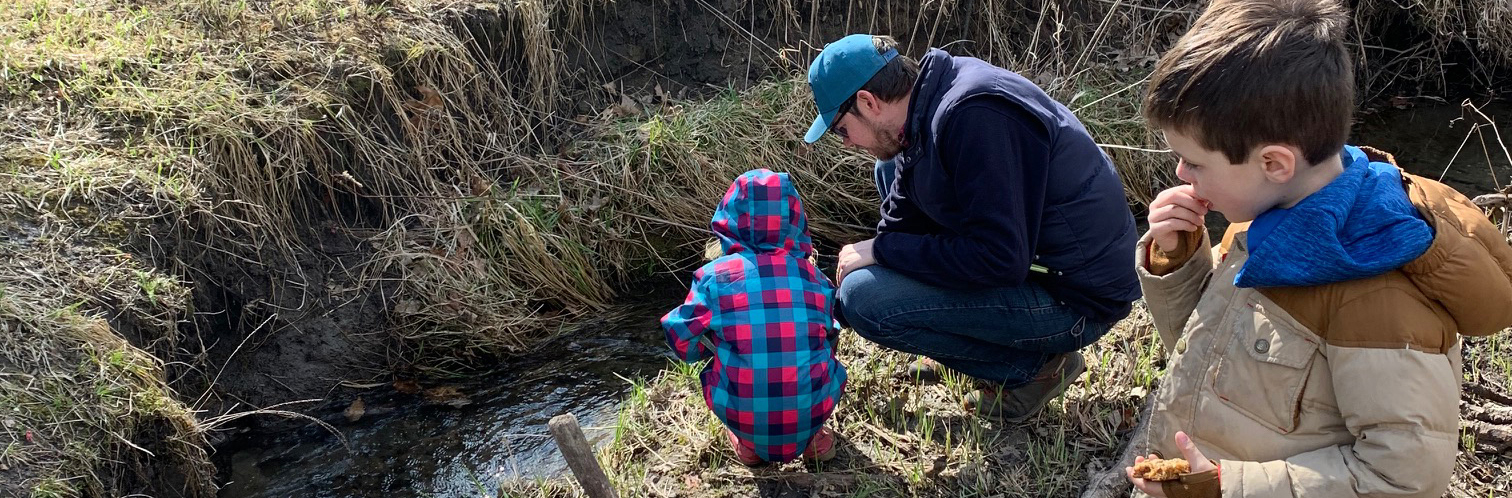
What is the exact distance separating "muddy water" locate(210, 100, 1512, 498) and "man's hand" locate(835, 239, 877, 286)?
4.26ft

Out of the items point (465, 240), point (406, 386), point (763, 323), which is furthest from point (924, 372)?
point (465, 240)

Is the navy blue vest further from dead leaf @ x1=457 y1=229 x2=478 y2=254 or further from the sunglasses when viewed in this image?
dead leaf @ x1=457 y1=229 x2=478 y2=254

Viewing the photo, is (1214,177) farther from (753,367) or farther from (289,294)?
(289,294)

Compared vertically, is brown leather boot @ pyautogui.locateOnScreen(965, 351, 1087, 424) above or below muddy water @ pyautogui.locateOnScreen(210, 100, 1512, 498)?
above

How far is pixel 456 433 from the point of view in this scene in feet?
14.6

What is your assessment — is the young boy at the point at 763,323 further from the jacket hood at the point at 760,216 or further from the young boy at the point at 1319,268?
the young boy at the point at 1319,268

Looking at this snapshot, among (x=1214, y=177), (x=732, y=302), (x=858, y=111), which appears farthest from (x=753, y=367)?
(x=1214, y=177)

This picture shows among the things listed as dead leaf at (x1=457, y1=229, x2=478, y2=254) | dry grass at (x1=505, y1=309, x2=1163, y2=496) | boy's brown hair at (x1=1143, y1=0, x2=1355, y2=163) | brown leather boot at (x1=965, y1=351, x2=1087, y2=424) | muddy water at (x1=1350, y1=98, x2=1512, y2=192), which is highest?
boy's brown hair at (x1=1143, y1=0, x2=1355, y2=163)

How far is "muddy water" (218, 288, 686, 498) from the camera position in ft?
13.6

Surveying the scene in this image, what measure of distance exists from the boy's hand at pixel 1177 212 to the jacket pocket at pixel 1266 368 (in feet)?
0.73

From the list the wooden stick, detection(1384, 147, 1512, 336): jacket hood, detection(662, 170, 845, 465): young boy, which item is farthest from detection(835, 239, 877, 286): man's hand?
detection(1384, 147, 1512, 336): jacket hood

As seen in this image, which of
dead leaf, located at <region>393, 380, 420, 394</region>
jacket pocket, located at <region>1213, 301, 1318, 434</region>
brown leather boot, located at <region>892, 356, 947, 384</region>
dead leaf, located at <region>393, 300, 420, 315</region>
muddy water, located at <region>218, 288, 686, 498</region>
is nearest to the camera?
jacket pocket, located at <region>1213, 301, 1318, 434</region>

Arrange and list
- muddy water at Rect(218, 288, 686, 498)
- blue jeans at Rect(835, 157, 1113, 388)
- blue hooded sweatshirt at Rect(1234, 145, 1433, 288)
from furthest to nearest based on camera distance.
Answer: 1. muddy water at Rect(218, 288, 686, 498)
2. blue jeans at Rect(835, 157, 1113, 388)
3. blue hooded sweatshirt at Rect(1234, 145, 1433, 288)

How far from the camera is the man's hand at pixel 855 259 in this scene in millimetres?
3434
